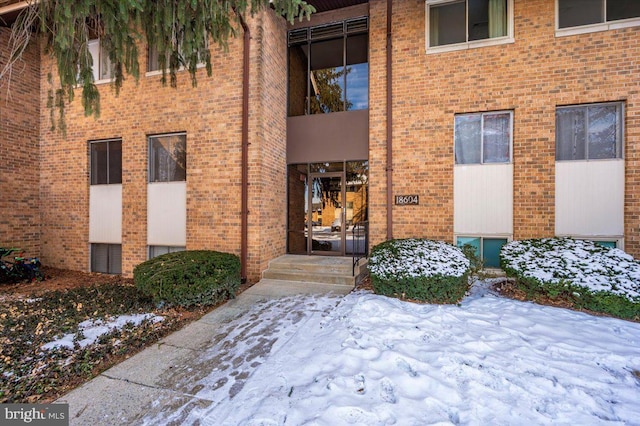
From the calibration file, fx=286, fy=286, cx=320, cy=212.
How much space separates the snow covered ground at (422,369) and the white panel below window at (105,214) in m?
5.72

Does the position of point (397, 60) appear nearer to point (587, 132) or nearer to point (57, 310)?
point (587, 132)

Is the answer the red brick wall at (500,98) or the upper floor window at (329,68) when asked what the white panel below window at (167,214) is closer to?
the upper floor window at (329,68)

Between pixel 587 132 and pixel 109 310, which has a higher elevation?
pixel 587 132

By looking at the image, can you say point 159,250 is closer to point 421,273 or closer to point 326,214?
point 326,214

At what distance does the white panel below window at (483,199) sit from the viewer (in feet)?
21.3

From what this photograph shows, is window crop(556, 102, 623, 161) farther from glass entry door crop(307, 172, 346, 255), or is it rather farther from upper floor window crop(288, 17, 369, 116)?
glass entry door crop(307, 172, 346, 255)

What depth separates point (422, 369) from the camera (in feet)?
9.53

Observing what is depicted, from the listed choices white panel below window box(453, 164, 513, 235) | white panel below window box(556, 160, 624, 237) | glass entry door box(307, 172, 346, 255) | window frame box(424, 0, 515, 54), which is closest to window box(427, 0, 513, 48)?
window frame box(424, 0, 515, 54)

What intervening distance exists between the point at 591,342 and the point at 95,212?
1077 centimetres

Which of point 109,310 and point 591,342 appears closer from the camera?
point 591,342

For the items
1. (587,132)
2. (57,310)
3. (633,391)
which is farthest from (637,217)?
(57,310)

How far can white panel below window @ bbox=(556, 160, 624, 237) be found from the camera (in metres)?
5.99

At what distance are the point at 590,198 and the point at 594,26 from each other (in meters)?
3.64

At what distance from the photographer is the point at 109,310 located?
16.2 ft
